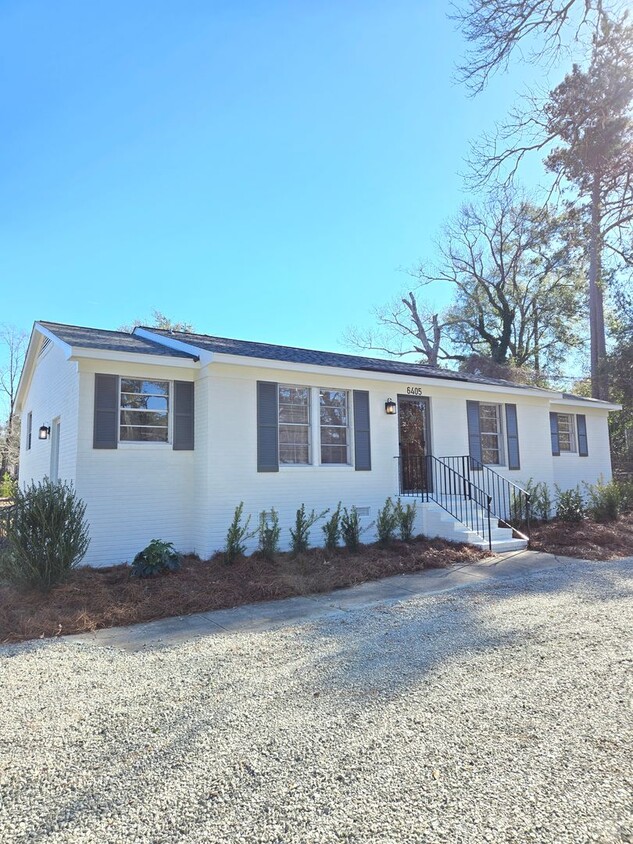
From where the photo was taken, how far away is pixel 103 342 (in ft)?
26.6

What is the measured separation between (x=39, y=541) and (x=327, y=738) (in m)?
4.21

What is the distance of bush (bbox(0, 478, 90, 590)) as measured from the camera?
5.41 metres

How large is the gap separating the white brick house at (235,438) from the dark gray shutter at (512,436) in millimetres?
60

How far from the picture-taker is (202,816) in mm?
2004

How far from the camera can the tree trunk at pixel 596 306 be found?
16.0 metres

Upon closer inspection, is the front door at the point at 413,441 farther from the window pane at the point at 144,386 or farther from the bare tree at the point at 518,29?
the bare tree at the point at 518,29

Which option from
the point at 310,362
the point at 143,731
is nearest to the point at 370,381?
the point at 310,362

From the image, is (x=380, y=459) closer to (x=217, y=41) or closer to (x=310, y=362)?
(x=310, y=362)

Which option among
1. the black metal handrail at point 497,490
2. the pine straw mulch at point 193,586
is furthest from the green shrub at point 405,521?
the black metal handrail at point 497,490

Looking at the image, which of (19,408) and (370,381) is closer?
(370,381)

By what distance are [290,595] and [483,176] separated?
1219 centimetres

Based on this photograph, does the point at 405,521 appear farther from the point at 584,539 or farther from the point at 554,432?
the point at 554,432

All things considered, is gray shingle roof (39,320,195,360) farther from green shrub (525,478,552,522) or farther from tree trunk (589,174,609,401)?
tree trunk (589,174,609,401)

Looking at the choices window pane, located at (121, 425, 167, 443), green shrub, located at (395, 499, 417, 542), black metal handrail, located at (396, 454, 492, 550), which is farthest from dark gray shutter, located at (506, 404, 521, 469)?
window pane, located at (121, 425, 167, 443)
